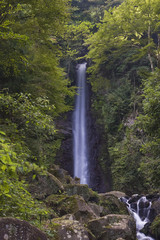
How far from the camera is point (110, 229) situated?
19.2 ft

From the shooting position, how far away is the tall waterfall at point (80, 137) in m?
18.9

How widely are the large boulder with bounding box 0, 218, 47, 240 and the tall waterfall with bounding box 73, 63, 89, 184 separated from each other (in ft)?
48.4

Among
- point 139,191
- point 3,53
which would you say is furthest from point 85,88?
point 3,53

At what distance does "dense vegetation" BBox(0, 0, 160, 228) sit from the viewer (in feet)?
13.9

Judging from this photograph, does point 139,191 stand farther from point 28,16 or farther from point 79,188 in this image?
point 28,16

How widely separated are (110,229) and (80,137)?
15.4m

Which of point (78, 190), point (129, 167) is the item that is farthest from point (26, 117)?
point (129, 167)

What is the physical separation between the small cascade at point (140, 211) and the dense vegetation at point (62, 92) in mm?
1357

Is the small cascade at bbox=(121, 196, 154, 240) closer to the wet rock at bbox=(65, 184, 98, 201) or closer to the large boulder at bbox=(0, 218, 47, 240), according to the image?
the wet rock at bbox=(65, 184, 98, 201)

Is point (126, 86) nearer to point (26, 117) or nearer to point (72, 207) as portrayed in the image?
point (72, 207)

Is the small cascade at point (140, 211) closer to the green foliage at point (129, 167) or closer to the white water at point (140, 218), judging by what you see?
the white water at point (140, 218)

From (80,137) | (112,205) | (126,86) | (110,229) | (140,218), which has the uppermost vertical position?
(126,86)

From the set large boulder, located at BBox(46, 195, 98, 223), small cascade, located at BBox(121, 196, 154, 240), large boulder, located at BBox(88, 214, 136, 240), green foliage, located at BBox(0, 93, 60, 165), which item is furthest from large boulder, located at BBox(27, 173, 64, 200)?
small cascade, located at BBox(121, 196, 154, 240)

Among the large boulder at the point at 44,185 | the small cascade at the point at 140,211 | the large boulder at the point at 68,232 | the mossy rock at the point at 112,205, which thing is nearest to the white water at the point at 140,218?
the small cascade at the point at 140,211
